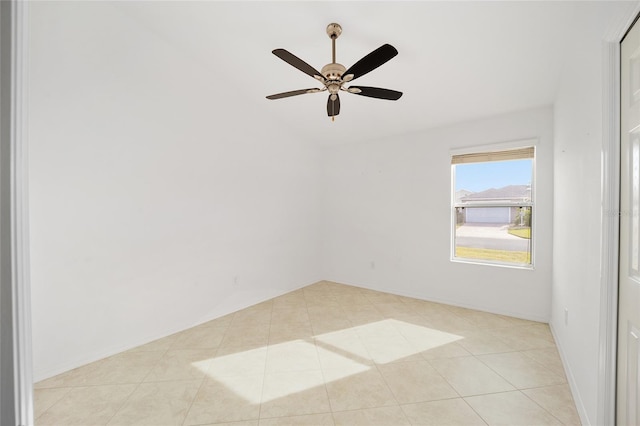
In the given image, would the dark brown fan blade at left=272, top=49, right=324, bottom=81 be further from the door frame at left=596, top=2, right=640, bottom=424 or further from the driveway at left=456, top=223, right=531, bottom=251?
the driveway at left=456, top=223, right=531, bottom=251

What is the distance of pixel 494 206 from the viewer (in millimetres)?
3658

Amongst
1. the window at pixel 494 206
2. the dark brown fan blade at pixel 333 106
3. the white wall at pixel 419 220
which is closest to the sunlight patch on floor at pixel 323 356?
the white wall at pixel 419 220

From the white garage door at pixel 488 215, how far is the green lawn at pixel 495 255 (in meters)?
0.39

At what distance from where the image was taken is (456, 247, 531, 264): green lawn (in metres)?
3.48

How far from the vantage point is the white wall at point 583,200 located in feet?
4.92

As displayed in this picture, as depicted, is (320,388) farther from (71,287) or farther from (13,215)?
(71,287)

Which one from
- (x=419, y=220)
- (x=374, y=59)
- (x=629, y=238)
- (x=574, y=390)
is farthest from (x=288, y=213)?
(x=629, y=238)

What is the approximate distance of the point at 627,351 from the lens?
1.27 metres

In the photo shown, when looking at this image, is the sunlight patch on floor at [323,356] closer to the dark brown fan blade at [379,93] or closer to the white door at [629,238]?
the white door at [629,238]

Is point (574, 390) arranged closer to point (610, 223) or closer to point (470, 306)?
point (610, 223)

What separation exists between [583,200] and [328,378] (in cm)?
213

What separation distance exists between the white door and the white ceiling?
0.93 metres

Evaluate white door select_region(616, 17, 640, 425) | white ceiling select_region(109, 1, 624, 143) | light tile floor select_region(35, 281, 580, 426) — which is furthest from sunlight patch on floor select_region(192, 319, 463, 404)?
white ceiling select_region(109, 1, 624, 143)

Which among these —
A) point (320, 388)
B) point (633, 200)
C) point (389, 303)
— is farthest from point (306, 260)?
point (633, 200)
